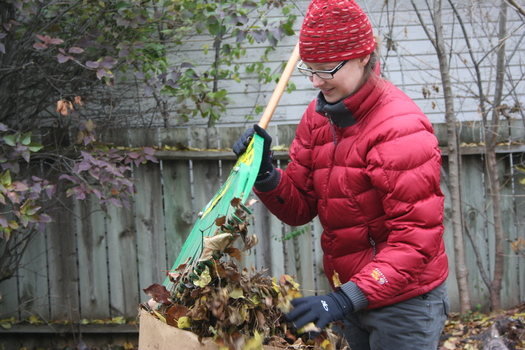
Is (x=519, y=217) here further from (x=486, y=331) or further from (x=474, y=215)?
→ (x=486, y=331)

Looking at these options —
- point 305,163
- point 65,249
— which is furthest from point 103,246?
point 305,163

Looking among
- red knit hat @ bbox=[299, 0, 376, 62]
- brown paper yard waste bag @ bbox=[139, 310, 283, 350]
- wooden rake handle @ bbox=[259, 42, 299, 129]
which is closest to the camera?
brown paper yard waste bag @ bbox=[139, 310, 283, 350]

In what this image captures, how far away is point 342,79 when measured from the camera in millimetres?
2143

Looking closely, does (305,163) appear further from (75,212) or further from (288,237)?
(75,212)

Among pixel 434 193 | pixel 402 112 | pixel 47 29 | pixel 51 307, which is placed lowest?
pixel 51 307

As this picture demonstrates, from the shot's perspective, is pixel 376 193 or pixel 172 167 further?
pixel 172 167

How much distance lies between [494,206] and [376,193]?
2.73 metres

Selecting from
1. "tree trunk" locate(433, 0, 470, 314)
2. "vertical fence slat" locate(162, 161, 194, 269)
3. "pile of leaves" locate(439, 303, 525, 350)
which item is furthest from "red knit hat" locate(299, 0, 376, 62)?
"vertical fence slat" locate(162, 161, 194, 269)

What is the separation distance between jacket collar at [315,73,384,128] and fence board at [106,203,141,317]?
2.75 metres

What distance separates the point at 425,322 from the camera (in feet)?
7.16

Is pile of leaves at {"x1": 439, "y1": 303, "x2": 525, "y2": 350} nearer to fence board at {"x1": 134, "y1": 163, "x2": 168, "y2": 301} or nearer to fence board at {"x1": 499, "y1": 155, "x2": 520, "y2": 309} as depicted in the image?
fence board at {"x1": 499, "y1": 155, "x2": 520, "y2": 309}

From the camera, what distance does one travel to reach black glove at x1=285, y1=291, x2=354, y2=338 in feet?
6.06

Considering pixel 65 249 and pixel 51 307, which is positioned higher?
pixel 65 249

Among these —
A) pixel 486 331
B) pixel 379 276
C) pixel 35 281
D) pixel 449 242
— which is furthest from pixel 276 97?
pixel 35 281
